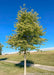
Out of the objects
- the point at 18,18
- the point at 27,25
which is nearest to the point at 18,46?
the point at 27,25

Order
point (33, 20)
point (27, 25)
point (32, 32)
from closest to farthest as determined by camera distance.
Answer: point (27, 25), point (32, 32), point (33, 20)

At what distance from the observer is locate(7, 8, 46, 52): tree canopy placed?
7.26 meters

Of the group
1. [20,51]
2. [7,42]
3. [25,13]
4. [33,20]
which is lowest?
[20,51]

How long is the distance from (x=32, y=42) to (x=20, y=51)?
1737 mm

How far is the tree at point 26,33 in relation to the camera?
726cm

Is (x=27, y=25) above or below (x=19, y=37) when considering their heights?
above

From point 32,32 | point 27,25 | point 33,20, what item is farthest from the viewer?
point 33,20

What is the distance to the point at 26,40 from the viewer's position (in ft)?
25.6

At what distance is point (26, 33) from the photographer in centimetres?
780

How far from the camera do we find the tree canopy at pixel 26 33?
286 inches

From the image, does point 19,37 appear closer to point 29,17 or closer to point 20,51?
point 20,51

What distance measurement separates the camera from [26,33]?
780 cm

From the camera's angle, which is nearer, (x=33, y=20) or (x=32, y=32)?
(x=32, y=32)

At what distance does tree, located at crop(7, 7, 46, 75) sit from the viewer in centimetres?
726
